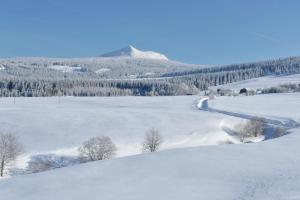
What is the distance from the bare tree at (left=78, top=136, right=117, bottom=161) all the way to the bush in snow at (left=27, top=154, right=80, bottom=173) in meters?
2.05

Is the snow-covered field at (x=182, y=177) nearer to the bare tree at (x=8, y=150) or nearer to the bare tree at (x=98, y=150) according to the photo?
the bare tree at (x=98, y=150)

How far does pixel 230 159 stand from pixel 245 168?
175 inches

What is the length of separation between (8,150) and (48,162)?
6.90 m

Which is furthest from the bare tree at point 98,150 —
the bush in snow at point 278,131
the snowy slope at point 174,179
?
the bush in snow at point 278,131

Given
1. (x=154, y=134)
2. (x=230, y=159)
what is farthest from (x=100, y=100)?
(x=230, y=159)

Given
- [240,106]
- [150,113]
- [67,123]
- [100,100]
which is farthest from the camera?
[100,100]

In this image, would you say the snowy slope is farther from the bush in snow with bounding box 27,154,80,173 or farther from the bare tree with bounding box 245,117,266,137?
the bare tree with bounding box 245,117,266,137

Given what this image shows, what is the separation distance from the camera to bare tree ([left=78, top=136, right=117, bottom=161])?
247 ft

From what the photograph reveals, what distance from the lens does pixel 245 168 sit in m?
40.2

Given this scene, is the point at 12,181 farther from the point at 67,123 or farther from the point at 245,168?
the point at 67,123

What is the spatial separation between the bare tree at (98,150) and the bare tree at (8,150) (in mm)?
10955

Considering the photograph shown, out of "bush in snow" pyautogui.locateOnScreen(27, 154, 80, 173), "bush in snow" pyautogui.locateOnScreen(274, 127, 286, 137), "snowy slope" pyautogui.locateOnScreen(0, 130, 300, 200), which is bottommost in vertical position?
"bush in snow" pyautogui.locateOnScreen(27, 154, 80, 173)

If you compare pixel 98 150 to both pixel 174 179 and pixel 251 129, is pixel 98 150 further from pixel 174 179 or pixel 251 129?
pixel 251 129

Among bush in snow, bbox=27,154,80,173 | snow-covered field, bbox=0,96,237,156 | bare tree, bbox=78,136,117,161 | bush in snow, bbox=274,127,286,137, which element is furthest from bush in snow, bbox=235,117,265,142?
bush in snow, bbox=27,154,80,173
